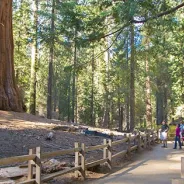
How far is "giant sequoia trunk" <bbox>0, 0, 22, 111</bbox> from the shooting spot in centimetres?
1872

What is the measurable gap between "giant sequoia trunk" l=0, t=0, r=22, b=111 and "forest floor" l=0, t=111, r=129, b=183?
34.8 inches

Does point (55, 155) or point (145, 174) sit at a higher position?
point (55, 155)

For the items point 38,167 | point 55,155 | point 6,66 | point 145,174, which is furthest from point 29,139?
point 6,66

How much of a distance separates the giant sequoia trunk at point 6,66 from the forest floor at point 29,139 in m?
0.88

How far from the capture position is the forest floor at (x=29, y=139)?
1178cm

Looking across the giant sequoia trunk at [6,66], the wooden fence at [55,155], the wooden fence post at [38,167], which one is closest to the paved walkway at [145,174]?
the wooden fence at [55,155]

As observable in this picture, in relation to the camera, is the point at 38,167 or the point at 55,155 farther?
the point at 55,155

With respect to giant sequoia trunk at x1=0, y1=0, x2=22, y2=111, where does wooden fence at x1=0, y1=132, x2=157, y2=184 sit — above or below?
below

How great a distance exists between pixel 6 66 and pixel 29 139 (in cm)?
692

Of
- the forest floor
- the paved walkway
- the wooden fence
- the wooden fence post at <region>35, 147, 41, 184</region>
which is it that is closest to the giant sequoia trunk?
the forest floor

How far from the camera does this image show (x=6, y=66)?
→ 63.0ft

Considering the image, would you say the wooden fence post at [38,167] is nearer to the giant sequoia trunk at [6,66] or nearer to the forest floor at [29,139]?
the forest floor at [29,139]

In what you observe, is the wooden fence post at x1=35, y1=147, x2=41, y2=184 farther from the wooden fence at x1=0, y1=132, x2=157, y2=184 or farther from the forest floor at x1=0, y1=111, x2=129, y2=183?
the forest floor at x1=0, y1=111, x2=129, y2=183

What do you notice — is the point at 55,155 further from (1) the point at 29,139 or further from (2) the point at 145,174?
(1) the point at 29,139
